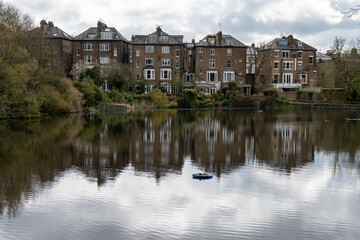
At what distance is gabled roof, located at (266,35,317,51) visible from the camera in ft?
288

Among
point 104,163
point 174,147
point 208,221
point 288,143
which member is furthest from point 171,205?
point 288,143

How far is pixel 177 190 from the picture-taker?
14422mm

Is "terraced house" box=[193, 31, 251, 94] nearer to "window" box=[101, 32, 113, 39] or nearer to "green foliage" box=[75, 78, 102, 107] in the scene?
"window" box=[101, 32, 113, 39]

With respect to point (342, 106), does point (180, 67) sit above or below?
above

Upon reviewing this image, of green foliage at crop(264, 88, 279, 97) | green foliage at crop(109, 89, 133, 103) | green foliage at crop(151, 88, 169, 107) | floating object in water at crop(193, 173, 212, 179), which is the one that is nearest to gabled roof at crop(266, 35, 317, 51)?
green foliage at crop(264, 88, 279, 97)

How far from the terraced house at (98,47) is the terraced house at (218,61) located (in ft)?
53.7

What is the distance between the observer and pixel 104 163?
19.1m

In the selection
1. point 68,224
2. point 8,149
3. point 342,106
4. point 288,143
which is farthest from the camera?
point 342,106

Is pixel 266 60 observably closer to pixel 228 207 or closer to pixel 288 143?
pixel 288 143

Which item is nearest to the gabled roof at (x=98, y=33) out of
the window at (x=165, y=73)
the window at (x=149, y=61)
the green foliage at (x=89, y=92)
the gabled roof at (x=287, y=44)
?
the window at (x=149, y=61)

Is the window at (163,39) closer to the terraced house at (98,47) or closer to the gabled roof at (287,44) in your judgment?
the terraced house at (98,47)

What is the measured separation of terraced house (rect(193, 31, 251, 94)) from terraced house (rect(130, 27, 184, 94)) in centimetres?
436

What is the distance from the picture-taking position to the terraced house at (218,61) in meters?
84.8

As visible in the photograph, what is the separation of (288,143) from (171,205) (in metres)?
15.6
